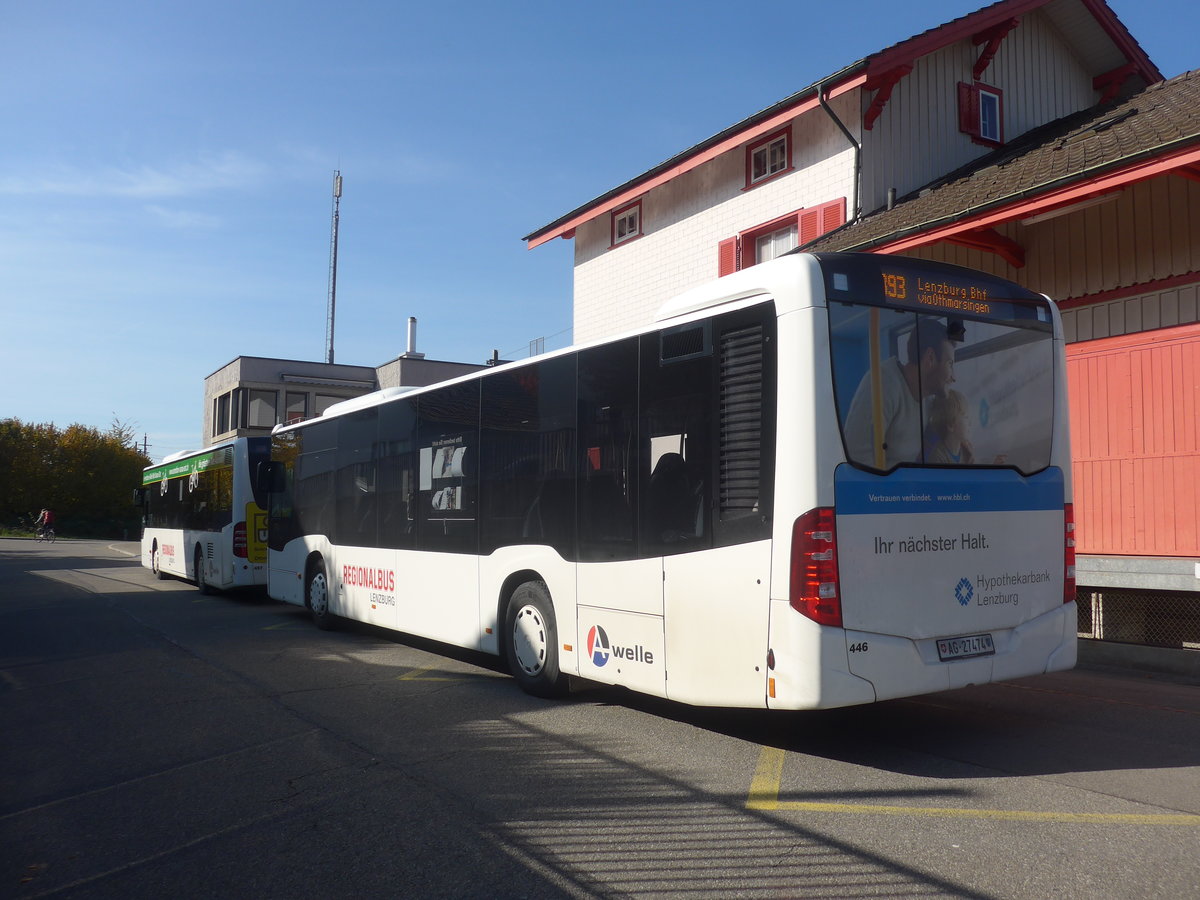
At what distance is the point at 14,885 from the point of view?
14.3 ft

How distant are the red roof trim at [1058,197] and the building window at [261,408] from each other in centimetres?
4337

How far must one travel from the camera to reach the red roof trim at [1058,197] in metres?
9.55

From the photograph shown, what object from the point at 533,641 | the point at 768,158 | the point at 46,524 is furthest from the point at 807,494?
the point at 46,524

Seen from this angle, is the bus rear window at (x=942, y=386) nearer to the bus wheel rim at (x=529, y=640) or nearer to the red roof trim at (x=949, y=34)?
the bus wheel rim at (x=529, y=640)

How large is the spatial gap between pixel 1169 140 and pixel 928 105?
8.20 m

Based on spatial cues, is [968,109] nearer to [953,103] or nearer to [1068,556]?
[953,103]

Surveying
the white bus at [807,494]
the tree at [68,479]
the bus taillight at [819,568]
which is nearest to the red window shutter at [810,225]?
the white bus at [807,494]

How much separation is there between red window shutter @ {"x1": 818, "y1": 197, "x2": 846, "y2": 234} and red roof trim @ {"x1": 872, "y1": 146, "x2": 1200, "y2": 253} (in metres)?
3.53

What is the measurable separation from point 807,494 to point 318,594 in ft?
29.8

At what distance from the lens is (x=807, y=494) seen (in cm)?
561

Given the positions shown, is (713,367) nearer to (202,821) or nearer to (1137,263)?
(202,821)

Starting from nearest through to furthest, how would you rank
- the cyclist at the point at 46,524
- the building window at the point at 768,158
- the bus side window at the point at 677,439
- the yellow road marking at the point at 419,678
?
the bus side window at the point at 677,439 < the yellow road marking at the point at 419,678 < the building window at the point at 768,158 < the cyclist at the point at 46,524

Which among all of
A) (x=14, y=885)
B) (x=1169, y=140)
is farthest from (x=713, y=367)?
(x=1169, y=140)

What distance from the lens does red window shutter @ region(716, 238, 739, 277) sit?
18.6 meters
